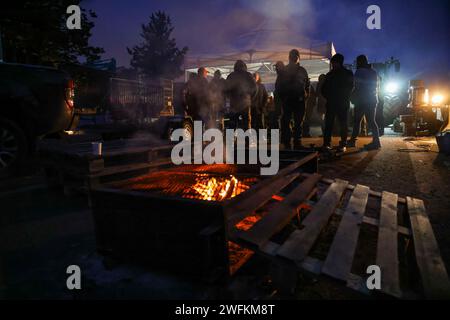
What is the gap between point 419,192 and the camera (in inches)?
164

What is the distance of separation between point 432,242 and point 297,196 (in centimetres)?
107

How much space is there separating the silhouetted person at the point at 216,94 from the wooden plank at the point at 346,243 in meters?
6.14

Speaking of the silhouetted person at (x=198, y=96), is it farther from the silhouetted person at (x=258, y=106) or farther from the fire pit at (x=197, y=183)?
the fire pit at (x=197, y=183)

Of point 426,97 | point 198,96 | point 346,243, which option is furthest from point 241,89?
point 426,97

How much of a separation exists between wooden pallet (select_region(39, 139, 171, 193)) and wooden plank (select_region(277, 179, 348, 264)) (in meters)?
2.40

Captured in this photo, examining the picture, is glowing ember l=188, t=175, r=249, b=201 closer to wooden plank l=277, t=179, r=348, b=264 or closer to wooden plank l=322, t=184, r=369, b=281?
wooden plank l=277, t=179, r=348, b=264

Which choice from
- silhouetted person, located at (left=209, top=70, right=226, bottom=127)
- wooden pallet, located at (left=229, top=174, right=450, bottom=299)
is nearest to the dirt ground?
wooden pallet, located at (left=229, top=174, right=450, bottom=299)

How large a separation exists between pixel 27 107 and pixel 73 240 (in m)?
3.44

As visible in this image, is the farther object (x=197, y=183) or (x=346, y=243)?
(x=197, y=183)

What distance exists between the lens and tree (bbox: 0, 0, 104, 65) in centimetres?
1101

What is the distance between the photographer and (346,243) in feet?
6.87

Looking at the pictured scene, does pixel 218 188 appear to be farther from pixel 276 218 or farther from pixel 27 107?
pixel 27 107
